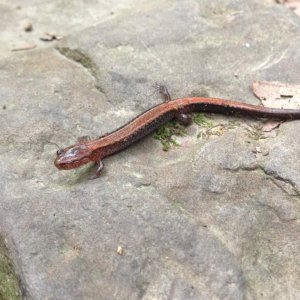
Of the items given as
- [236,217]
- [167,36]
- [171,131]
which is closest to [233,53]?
[167,36]

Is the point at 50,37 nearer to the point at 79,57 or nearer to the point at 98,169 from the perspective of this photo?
the point at 79,57

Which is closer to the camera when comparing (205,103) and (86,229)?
(86,229)

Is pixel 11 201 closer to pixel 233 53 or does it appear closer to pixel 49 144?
pixel 49 144

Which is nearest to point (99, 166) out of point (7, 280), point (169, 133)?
point (169, 133)

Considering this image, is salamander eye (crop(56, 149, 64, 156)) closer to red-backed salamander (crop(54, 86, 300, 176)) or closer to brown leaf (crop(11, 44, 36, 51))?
red-backed salamander (crop(54, 86, 300, 176))

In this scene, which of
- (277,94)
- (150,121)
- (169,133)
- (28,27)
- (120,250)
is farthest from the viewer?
(28,27)

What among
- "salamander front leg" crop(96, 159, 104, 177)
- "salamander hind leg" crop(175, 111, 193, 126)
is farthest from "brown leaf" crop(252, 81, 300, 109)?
"salamander front leg" crop(96, 159, 104, 177)
